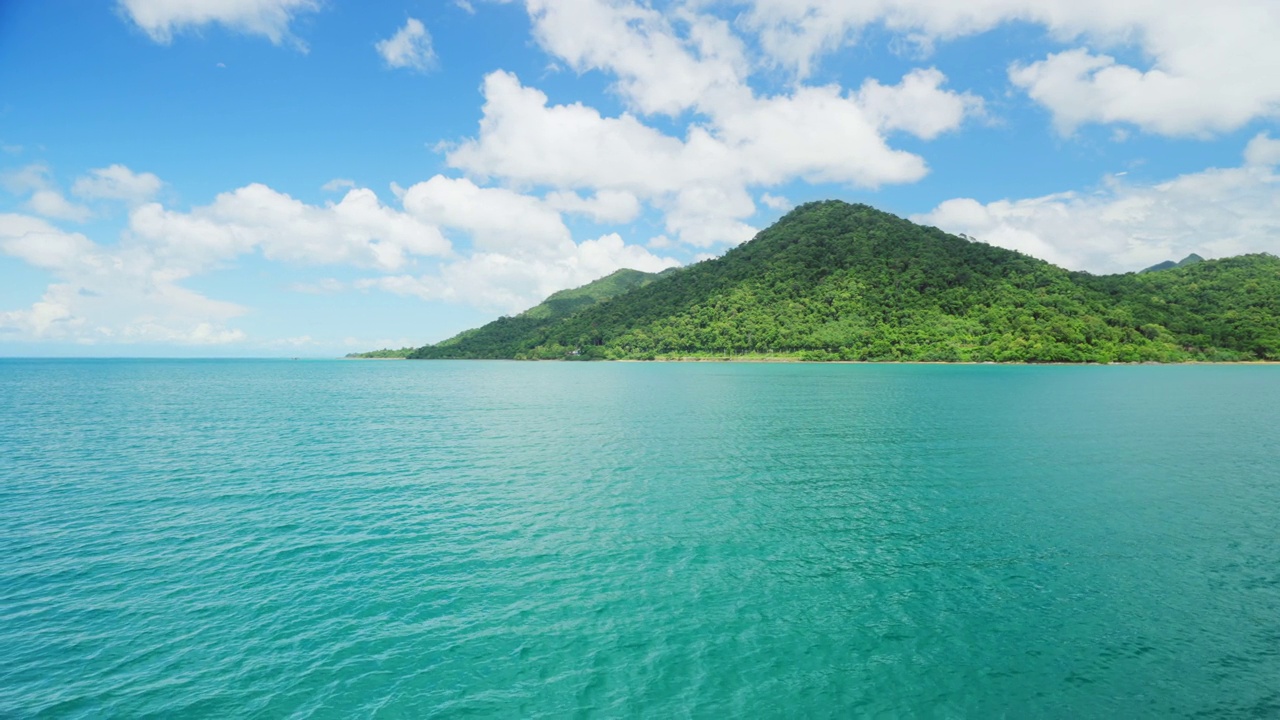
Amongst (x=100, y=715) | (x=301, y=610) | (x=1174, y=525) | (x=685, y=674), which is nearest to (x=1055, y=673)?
(x=685, y=674)

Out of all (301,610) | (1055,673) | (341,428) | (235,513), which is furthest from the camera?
(341,428)

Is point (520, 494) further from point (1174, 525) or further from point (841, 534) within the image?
point (1174, 525)

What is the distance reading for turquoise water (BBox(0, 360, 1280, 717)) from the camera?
13586mm

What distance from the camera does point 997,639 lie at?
51.9ft

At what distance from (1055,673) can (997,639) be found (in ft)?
5.49

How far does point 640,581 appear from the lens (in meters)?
19.6

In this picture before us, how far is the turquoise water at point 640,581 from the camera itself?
13586 millimetres

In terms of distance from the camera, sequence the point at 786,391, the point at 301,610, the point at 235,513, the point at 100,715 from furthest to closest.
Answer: the point at 786,391 < the point at 235,513 < the point at 301,610 < the point at 100,715

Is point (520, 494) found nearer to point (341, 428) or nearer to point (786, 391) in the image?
point (341, 428)

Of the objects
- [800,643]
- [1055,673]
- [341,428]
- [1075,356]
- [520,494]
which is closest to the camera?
[1055,673]

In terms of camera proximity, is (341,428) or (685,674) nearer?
(685,674)

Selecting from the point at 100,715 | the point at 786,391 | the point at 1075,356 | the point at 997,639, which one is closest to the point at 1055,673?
the point at 997,639

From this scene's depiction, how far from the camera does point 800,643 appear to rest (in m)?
15.8

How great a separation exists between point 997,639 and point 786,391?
79.2m
